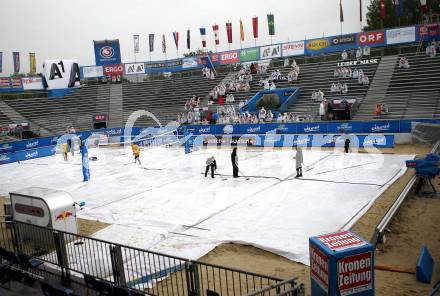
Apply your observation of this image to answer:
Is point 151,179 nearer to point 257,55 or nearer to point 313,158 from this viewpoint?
point 313,158

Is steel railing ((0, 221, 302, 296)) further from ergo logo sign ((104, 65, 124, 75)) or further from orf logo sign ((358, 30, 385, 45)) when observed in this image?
ergo logo sign ((104, 65, 124, 75))

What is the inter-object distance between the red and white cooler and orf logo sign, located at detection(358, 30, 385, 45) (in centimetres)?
3768

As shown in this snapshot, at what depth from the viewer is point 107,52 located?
53.2 m

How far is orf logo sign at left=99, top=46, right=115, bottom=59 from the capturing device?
5281cm

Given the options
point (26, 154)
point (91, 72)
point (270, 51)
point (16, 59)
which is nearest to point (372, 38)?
point (270, 51)

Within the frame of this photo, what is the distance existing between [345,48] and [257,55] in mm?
10106

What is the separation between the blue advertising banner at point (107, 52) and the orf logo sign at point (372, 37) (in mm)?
31754

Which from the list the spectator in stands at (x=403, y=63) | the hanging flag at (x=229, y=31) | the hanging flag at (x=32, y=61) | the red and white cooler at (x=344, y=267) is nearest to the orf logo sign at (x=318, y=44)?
the spectator in stands at (x=403, y=63)

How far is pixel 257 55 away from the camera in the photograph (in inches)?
1812

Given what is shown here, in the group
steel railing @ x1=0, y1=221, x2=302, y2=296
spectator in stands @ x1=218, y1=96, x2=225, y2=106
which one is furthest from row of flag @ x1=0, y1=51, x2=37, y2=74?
steel railing @ x1=0, y1=221, x2=302, y2=296

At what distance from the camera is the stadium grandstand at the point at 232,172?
898 cm

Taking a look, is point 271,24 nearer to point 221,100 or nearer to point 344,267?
point 221,100

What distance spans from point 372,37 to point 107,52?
3372cm

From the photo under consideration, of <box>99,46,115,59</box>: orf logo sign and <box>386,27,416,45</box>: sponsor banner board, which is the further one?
<box>99,46,115,59</box>: orf logo sign
